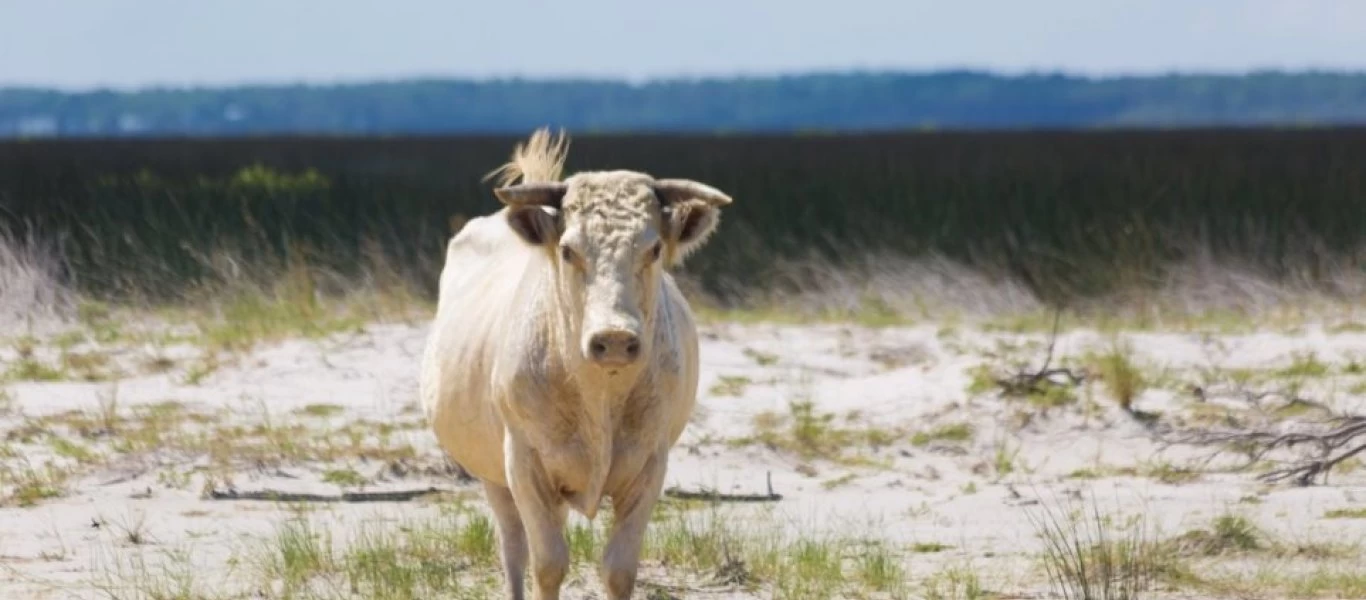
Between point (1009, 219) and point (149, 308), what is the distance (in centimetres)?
880

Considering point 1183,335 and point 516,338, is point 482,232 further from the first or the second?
point 1183,335

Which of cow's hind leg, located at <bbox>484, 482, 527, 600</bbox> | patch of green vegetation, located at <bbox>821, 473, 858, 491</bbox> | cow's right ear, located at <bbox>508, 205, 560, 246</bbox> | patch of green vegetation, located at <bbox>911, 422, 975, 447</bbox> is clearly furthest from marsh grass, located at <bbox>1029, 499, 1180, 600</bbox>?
patch of green vegetation, located at <bbox>911, 422, 975, 447</bbox>

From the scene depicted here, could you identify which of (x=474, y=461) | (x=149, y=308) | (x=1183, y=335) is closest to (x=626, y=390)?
(x=474, y=461)

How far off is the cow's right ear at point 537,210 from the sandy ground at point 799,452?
204 centimetres

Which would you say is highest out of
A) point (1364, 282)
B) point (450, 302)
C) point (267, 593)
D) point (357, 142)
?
point (357, 142)

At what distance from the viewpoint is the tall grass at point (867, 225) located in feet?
63.8

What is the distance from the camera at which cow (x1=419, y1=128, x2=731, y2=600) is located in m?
7.20

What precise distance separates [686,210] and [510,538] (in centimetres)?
187

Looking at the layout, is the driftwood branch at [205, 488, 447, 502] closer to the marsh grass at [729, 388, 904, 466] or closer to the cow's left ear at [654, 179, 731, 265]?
the marsh grass at [729, 388, 904, 466]

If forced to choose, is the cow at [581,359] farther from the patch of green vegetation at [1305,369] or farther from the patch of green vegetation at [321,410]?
the patch of green vegetation at [1305,369]

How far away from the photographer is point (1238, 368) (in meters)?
14.9

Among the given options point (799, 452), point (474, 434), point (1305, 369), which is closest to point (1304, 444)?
point (1305, 369)

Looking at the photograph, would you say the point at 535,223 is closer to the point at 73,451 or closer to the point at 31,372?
the point at 73,451

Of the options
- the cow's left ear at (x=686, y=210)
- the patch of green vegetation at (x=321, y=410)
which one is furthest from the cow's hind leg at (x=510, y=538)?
the patch of green vegetation at (x=321, y=410)
